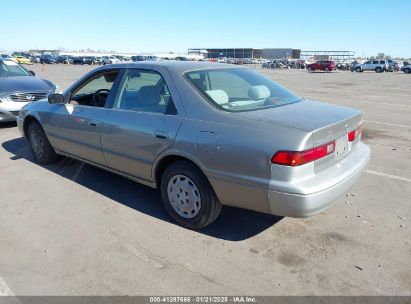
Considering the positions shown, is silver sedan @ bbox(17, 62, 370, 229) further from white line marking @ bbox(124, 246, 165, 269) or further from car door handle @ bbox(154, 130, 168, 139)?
white line marking @ bbox(124, 246, 165, 269)

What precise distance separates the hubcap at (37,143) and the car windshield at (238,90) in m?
3.11

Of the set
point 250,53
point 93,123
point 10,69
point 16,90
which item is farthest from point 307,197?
point 250,53

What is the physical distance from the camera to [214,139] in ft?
→ 10.3

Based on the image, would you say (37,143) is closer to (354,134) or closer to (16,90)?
(16,90)

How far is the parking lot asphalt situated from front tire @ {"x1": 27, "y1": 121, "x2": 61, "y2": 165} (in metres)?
0.70

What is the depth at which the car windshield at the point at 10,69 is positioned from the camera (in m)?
9.33

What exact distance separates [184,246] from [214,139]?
1.05 m

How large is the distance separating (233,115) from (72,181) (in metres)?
2.86

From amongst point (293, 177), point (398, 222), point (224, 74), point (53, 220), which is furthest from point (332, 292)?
point (53, 220)

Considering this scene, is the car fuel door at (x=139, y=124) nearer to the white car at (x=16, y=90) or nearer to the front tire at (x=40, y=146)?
the front tire at (x=40, y=146)

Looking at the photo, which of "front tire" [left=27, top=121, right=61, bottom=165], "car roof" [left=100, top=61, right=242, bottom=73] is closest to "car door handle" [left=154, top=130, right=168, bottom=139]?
"car roof" [left=100, top=61, right=242, bottom=73]

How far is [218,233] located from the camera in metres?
3.60

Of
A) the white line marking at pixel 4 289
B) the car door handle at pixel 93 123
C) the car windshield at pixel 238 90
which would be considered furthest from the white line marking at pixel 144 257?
the car door handle at pixel 93 123

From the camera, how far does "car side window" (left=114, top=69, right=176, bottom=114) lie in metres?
3.71
